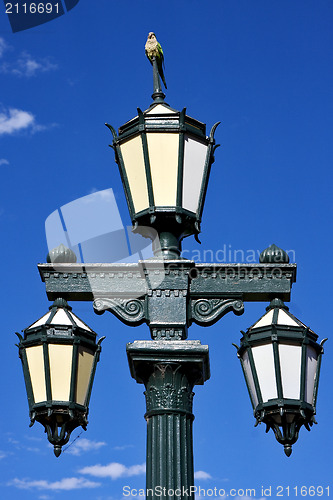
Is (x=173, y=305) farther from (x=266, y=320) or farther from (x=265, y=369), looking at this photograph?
(x=265, y=369)

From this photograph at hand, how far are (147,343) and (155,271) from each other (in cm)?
49

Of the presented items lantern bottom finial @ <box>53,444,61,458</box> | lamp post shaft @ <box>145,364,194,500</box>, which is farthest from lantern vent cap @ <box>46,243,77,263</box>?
lantern bottom finial @ <box>53,444,61,458</box>

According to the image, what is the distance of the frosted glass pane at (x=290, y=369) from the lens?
4.68 metres

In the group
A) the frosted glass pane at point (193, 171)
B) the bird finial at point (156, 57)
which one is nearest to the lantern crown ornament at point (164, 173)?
the frosted glass pane at point (193, 171)

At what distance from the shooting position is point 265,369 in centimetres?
476

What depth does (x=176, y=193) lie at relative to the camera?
16.9ft

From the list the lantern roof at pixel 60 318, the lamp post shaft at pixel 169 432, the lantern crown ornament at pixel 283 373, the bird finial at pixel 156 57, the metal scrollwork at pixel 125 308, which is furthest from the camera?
the bird finial at pixel 156 57

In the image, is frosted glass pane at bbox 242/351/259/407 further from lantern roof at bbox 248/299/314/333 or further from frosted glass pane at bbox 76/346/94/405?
frosted glass pane at bbox 76/346/94/405

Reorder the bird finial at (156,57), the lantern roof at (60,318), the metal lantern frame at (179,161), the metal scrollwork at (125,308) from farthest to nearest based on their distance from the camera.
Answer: the bird finial at (156,57) < the metal lantern frame at (179,161) < the metal scrollwork at (125,308) < the lantern roof at (60,318)

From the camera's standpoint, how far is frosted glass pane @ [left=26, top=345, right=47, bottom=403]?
4.71m

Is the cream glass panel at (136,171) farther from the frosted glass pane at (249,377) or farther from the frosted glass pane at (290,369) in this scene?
the frosted glass pane at (290,369)

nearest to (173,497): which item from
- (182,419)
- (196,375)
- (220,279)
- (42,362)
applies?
(182,419)

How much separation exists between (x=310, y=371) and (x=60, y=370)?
1485 mm

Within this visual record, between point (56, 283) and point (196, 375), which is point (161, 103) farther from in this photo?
point (196, 375)
